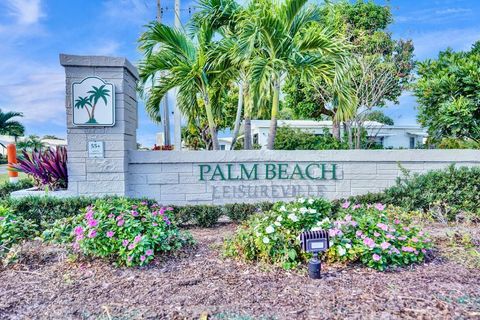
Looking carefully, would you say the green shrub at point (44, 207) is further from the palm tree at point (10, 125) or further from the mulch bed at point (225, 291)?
the palm tree at point (10, 125)

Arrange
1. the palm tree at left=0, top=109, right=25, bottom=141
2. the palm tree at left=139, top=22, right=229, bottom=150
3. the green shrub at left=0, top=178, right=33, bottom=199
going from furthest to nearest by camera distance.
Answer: the palm tree at left=0, top=109, right=25, bottom=141 → the green shrub at left=0, top=178, right=33, bottom=199 → the palm tree at left=139, top=22, right=229, bottom=150

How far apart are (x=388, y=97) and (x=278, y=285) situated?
15.6 m

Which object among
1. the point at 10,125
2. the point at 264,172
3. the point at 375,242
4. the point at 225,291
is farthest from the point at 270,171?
the point at 10,125

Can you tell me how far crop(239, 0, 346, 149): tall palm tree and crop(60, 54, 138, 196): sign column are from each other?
2.28 meters

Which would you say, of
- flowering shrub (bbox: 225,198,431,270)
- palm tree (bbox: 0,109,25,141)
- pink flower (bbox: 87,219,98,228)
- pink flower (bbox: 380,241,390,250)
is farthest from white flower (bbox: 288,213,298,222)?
palm tree (bbox: 0,109,25,141)

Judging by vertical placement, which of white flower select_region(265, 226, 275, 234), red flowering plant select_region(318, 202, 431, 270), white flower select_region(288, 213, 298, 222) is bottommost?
red flowering plant select_region(318, 202, 431, 270)

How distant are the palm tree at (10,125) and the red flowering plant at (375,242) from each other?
101ft

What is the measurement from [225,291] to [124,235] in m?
1.18

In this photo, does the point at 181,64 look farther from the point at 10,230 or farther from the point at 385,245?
the point at 385,245

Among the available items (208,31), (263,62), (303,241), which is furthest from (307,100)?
(303,241)

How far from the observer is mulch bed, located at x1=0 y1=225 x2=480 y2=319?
2.44 m

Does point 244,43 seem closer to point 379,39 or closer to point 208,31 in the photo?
point 208,31

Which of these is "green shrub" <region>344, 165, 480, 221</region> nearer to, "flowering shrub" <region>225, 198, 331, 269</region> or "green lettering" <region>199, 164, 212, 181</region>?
"flowering shrub" <region>225, 198, 331, 269</region>

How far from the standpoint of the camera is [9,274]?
327 centimetres
